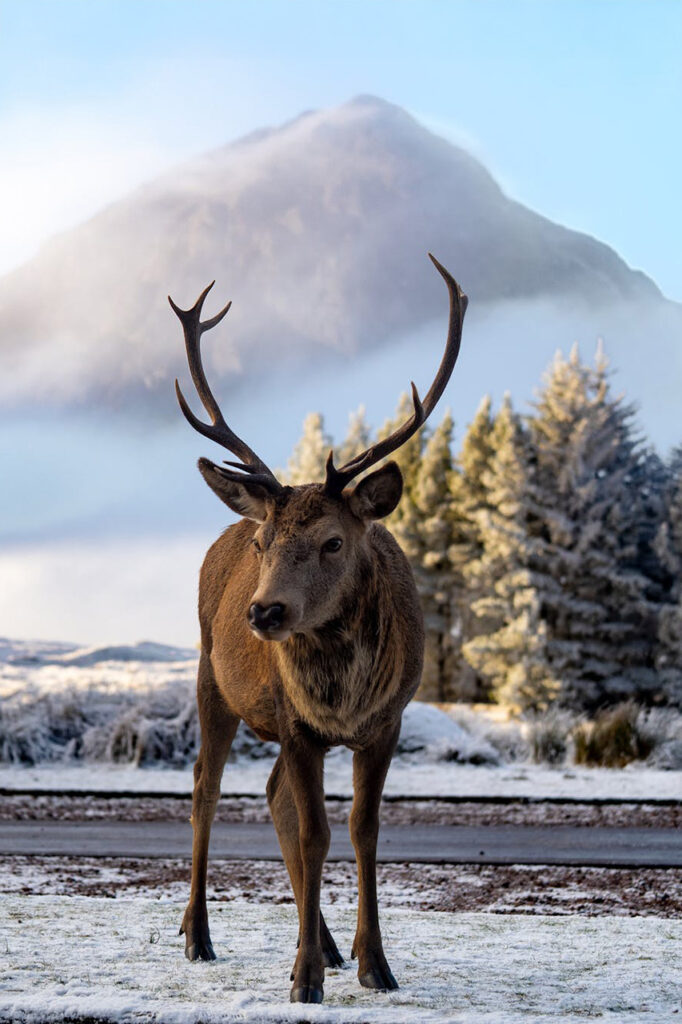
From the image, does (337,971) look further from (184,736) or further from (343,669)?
(184,736)

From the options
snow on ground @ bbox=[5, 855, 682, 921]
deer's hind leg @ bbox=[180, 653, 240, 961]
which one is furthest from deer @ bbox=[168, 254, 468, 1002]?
snow on ground @ bbox=[5, 855, 682, 921]

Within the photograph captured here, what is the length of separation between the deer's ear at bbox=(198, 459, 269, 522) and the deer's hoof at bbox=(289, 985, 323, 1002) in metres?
1.94

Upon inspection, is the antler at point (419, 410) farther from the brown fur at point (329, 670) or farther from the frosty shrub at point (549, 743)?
the frosty shrub at point (549, 743)

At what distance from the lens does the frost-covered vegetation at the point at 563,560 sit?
41688 millimetres

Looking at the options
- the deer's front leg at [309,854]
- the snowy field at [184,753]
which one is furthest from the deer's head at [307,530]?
the snowy field at [184,753]

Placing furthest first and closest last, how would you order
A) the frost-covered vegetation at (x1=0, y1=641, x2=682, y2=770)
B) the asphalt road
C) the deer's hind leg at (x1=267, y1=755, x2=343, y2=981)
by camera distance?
the frost-covered vegetation at (x1=0, y1=641, x2=682, y2=770) < the asphalt road < the deer's hind leg at (x1=267, y1=755, x2=343, y2=981)

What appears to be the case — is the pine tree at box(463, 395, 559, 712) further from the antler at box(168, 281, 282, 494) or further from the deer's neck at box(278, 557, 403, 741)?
the deer's neck at box(278, 557, 403, 741)

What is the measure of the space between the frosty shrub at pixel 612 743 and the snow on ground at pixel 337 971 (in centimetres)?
1116

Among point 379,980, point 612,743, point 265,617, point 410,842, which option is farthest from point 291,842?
point 612,743

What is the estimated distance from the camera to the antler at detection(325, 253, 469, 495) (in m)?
5.26

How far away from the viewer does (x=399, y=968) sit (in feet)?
19.4

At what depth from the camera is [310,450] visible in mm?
49750

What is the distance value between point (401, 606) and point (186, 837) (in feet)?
22.6

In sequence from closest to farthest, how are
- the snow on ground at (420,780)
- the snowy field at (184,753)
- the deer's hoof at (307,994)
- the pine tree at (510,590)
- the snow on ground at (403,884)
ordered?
the deer's hoof at (307,994) → the snow on ground at (403,884) → the snow on ground at (420,780) → the snowy field at (184,753) → the pine tree at (510,590)
